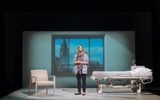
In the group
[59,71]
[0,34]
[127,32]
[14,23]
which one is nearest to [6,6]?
[0,34]

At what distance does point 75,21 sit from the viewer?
14539 mm

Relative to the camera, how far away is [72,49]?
1471 centimetres

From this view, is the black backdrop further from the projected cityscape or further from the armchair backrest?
the armchair backrest

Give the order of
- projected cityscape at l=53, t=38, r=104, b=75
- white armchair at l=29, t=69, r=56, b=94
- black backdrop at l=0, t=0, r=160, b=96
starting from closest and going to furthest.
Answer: white armchair at l=29, t=69, r=56, b=94 < black backdrop at l=0, t=0, r=160, b=96 < projected cityscape at l=53, t=38, r=104, b=75

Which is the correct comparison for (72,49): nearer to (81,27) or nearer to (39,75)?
(81,27)

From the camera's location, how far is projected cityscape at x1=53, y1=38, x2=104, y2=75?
1464cm

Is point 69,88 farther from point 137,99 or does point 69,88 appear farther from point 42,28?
point 137,99

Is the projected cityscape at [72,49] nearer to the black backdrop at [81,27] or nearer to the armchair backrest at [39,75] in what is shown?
the black backdrop at [81,27]

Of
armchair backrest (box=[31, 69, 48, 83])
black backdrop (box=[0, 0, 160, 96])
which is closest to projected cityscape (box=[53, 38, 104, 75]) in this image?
black backdrop (box=[0, 0, 160, 96])

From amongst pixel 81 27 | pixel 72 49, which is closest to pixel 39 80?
pixel 72 49

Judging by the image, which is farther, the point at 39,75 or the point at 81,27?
the point at 81,27

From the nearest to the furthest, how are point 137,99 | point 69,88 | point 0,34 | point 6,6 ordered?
point 137,99, point 6,6, point 0,34, point 69,88

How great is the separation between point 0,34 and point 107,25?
422 cm

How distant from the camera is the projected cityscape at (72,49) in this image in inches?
576
